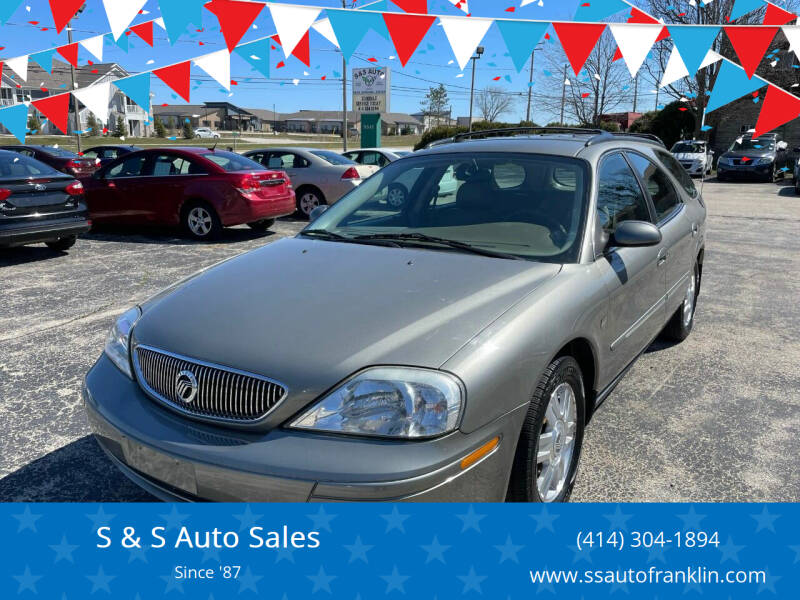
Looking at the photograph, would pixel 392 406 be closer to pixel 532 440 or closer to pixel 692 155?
pixel 532 440

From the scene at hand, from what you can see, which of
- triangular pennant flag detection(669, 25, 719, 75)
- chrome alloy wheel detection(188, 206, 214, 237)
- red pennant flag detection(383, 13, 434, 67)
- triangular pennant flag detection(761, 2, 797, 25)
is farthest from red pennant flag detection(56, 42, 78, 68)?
triangular pennant flag detection(761, 2, 797, 25)

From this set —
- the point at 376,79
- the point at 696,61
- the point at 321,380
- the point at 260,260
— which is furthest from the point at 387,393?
the point at 376,79

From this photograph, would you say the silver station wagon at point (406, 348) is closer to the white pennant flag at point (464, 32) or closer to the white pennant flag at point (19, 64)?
the white pennant flag at point (464, 32)

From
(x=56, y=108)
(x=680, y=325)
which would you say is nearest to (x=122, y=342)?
(x=680, y=325)

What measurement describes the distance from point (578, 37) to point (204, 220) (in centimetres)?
611

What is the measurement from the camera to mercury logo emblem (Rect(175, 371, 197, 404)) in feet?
7.22

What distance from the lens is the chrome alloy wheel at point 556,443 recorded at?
8.25ft

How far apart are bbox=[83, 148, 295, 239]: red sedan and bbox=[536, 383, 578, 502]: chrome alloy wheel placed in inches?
309

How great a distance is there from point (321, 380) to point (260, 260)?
128 cm

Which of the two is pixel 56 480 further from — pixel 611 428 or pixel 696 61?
pixel 696 61

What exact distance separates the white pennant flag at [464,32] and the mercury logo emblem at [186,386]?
6.21 metres

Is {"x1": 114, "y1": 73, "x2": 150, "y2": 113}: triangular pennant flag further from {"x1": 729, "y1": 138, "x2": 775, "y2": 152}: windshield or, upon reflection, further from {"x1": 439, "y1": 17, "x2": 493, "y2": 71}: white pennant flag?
{"x1": 729, "y1": 138, "x2": 775, "y2": 152}: windshield

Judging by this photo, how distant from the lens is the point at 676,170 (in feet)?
16.5

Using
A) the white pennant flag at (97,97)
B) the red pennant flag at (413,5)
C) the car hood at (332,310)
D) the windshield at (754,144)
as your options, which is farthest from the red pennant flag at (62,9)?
the windshield at (754,144)
